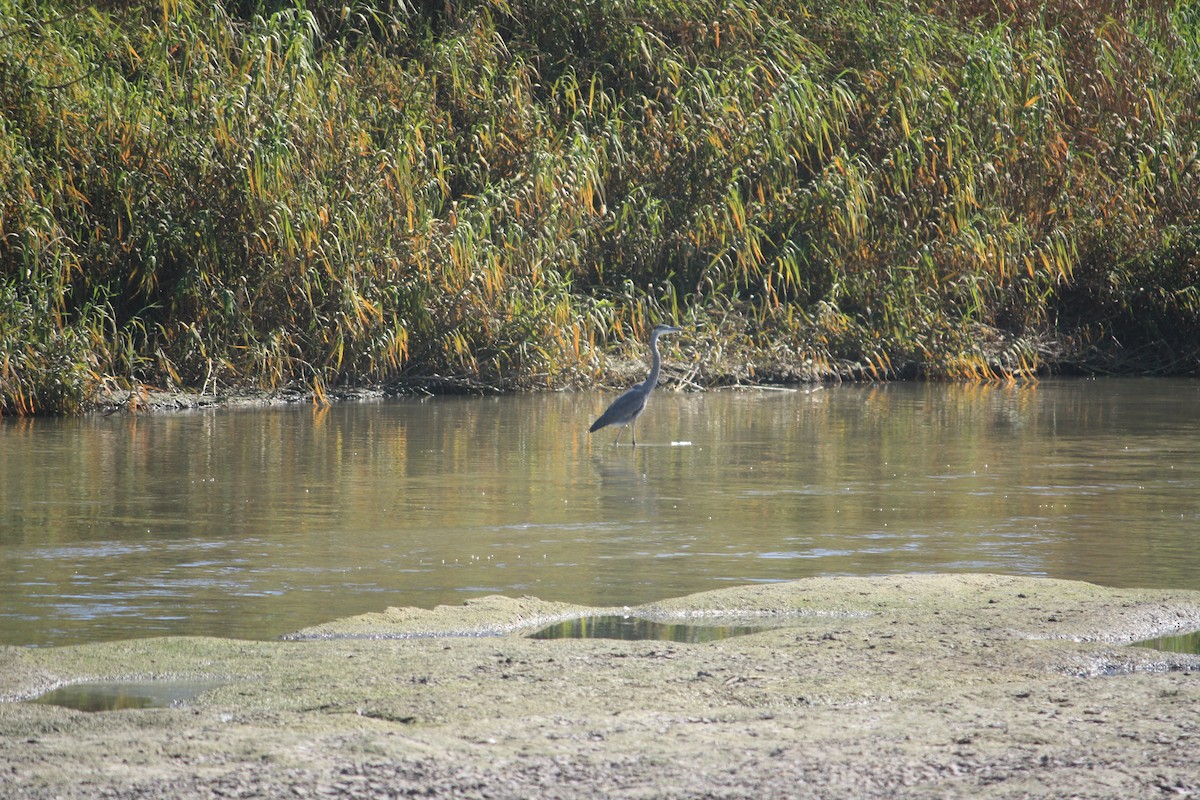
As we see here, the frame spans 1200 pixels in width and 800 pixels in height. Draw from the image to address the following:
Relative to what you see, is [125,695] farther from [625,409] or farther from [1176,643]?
[625,409]

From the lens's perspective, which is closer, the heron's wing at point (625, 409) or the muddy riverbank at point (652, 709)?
the muddy riverbank at point (652, 709)

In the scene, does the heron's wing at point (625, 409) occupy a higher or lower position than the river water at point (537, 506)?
higher

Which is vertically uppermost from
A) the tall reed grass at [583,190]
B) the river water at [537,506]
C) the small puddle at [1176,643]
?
the tall reed grass at [583,190]

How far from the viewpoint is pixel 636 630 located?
5.56 meters

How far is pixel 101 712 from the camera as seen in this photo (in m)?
4.36

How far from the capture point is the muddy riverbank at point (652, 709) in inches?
146

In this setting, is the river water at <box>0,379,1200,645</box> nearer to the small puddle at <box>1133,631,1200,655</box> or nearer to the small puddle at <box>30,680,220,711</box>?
the small puddle at <box>30,680,220,711</box>

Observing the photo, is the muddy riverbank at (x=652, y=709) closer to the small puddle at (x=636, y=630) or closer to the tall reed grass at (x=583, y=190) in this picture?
the small puddle at (x=636, y=630)

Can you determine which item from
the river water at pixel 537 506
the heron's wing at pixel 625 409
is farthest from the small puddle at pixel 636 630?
the heron's wing at pixel 625 409

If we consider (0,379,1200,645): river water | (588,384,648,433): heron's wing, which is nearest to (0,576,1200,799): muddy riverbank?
(0,379,1200,645): river water

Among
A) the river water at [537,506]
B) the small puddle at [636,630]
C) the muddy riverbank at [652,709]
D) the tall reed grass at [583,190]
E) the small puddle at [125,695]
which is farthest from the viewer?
the tall reed grass at [583,190]

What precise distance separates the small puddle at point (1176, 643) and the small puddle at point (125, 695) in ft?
9.77

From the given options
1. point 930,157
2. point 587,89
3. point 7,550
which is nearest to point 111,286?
point 587,89

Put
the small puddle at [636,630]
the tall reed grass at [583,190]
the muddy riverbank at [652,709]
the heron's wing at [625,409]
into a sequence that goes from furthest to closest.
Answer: the tall reed grass at [583,190] < the heron's wing at [625,409] < the small puddle at [636,630] < the muddy riverbank at [652,709]
